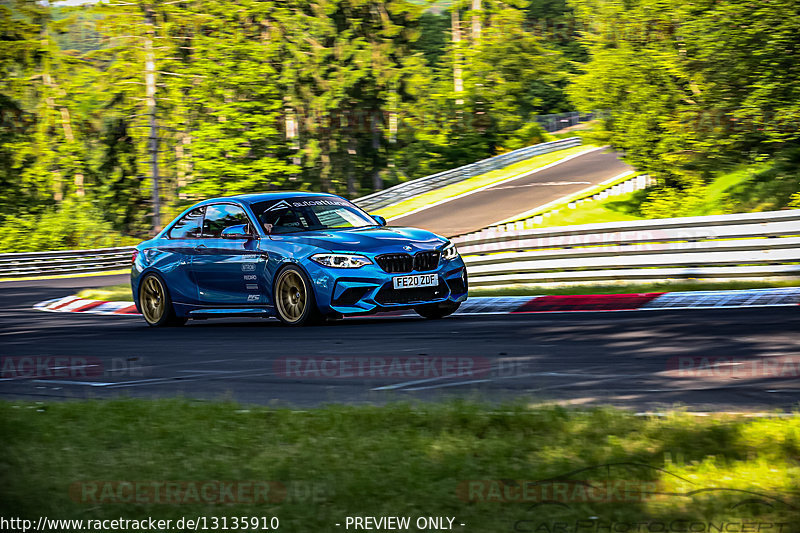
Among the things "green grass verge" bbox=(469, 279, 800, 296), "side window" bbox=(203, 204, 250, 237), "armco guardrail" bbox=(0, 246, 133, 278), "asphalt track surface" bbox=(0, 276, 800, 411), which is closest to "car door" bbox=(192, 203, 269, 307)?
"side window" bbox=(203, 204, 250, 237)

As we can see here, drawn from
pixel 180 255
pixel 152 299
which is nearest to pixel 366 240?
pixel 180 255

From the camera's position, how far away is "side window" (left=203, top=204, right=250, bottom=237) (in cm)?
1384

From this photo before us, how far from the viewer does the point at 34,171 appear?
5241 centimetres

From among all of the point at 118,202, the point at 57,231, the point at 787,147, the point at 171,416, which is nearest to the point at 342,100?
the point at 118,202

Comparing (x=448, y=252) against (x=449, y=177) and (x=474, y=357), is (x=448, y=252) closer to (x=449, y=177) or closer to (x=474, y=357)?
(x=474, y=357)

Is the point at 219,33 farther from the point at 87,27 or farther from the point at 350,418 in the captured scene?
the point at 350,418

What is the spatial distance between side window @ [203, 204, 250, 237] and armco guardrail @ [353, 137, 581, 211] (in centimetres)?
3086

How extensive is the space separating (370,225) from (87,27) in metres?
30.6

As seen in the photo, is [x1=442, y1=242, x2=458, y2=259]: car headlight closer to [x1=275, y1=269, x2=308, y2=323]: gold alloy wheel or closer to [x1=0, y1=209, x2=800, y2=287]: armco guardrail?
[x1=275, y1=269, x2=308, y2=323]: gold alloy wheel

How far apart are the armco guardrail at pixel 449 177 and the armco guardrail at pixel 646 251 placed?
2803 centimetres

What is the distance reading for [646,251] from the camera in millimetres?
15148

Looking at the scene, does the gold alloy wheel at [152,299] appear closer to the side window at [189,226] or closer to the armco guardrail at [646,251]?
the side window at [189,226]

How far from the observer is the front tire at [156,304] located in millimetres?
14633

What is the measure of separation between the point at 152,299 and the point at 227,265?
6.13 ft
